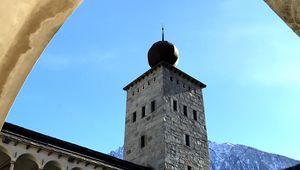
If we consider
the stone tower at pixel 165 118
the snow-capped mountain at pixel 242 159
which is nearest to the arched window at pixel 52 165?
the stone tower at pixel 165 118

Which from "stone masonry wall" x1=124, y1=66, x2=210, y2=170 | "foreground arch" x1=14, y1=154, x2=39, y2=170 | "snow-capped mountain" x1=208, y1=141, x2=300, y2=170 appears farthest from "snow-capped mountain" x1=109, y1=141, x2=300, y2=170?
"foreground arch" x1=14, y1=154, x2=39, y2=170

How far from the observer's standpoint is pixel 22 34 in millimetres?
1406

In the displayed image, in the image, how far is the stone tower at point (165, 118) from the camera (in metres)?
24.0

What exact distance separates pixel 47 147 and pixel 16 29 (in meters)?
16.1

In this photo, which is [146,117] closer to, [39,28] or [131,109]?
[131,109]

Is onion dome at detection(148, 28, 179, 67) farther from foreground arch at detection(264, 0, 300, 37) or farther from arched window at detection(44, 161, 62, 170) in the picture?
foreground arch at detection(264, 0, 300, 37)

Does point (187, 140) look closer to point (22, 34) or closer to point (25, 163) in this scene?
point (25, 163)

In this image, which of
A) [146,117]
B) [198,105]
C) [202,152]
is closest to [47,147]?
[146,117]

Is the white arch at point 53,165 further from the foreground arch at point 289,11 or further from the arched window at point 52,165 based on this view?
the foreground arch at point 289,11

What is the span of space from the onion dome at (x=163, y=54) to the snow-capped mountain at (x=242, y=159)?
435 feet

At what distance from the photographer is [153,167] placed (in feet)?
76.9

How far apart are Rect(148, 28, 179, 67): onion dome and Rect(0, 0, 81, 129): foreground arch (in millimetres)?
26661

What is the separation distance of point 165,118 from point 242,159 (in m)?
147

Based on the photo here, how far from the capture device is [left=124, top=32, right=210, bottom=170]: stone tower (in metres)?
24.0
